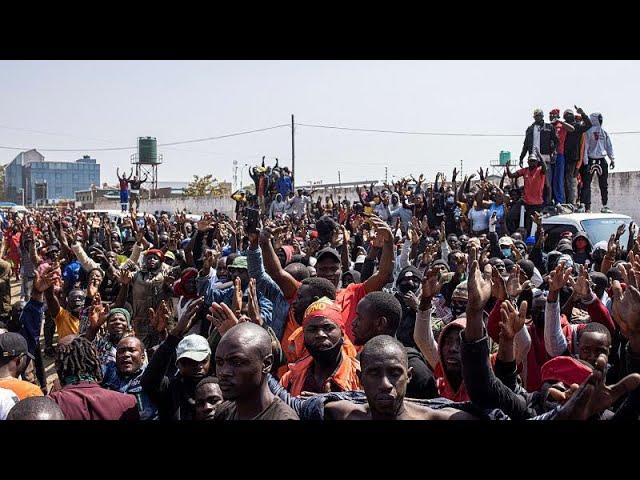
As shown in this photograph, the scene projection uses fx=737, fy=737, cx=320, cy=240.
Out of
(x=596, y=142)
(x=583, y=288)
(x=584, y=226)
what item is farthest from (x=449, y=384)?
(x=596, y=142)

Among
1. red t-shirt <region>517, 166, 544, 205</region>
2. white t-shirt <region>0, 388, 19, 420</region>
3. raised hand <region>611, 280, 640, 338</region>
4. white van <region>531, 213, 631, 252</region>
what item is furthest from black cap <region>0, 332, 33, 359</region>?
red t-shirt <region>517, 166, 544, 205</region>

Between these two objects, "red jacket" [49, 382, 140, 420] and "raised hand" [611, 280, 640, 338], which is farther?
"red jacket" [49, 382, 140, 420]

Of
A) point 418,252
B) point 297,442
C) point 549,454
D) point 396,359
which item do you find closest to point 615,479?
point 549,454

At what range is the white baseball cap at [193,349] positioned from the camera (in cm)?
386

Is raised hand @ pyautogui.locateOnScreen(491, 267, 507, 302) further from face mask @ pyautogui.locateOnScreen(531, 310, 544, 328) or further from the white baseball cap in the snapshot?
the white baseball cap

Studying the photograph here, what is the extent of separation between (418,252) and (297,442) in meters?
7.64

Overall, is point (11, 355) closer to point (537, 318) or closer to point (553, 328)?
point (553, 328)

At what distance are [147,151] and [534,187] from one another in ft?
163

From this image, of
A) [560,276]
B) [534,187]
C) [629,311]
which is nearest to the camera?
[629,311]

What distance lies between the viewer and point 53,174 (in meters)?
92.9

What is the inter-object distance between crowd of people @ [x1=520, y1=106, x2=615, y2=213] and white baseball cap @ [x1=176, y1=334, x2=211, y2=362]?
29.8ft

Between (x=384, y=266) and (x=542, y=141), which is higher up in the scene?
(x=542, y=141)

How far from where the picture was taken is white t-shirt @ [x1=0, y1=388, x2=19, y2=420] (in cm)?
345

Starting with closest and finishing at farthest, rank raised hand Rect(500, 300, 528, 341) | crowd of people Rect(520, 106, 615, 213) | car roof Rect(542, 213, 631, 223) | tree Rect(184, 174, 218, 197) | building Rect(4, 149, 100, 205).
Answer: raised hand Rect(500, 300, 528, 341) < car roof Rect(542, 213, 631, 223) < crowd of people Rect(520, 106, 615, 213) < tree Rect(184, 174, 218, 197) < building Rect(4, 149, 100, 205)
